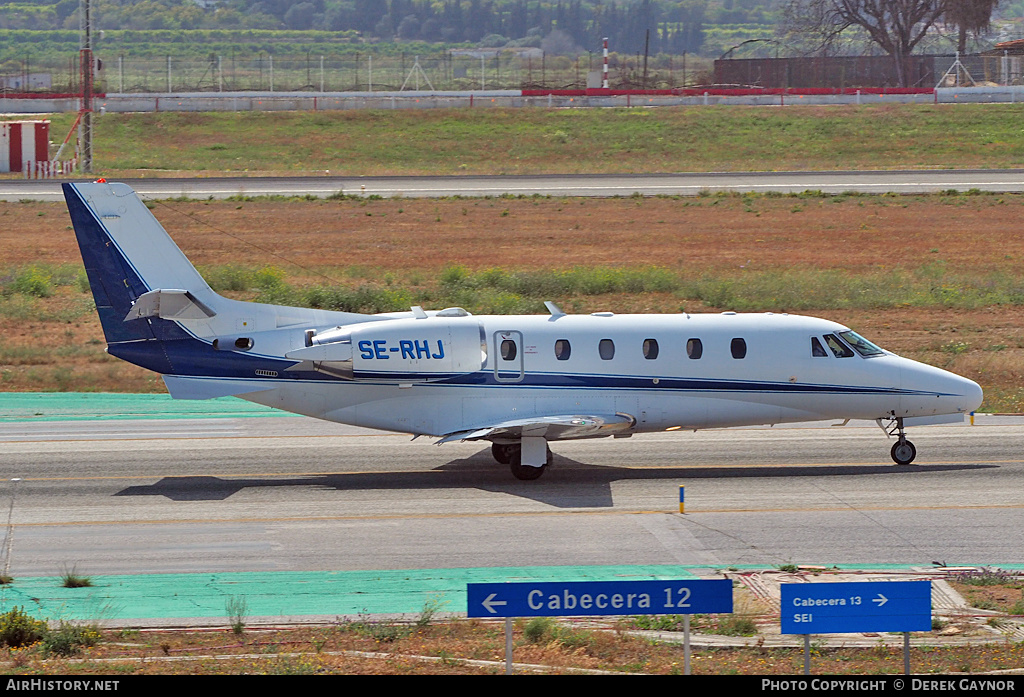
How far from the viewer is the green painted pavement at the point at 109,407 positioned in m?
27.5

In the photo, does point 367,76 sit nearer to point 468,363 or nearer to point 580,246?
point 580,246

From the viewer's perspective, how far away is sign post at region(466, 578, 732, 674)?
1052 cm

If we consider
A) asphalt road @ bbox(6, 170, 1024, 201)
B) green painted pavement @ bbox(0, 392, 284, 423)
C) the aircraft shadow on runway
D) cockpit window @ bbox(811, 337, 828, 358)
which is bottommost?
the aircraft shadow on runway

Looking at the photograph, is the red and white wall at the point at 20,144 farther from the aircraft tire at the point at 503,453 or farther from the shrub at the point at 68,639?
the shrub at the point at 68,639

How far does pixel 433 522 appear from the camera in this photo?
63.0 feet

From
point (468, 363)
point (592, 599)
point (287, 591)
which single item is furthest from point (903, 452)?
point (592, 599)

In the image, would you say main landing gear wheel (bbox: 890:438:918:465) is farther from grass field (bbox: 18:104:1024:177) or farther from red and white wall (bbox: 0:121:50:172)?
red and white wall (bbox: 0:121:50:172)

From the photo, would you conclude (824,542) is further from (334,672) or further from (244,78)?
(244,78)

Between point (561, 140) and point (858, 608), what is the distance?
8136cm

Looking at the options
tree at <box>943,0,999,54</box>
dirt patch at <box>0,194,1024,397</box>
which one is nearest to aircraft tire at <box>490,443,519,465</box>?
dirt patch at <box>0,194,1024,397</box>

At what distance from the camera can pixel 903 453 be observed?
22.8m

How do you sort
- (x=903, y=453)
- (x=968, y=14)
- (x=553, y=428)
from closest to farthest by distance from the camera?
(x=553, y=428) → (x=903, y=453) → (x=968, y=14)

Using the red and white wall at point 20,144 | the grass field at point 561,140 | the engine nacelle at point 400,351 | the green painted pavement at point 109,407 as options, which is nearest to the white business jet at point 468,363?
the engine nacelle at point 400,351

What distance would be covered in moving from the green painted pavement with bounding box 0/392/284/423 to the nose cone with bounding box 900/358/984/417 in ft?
46.5
